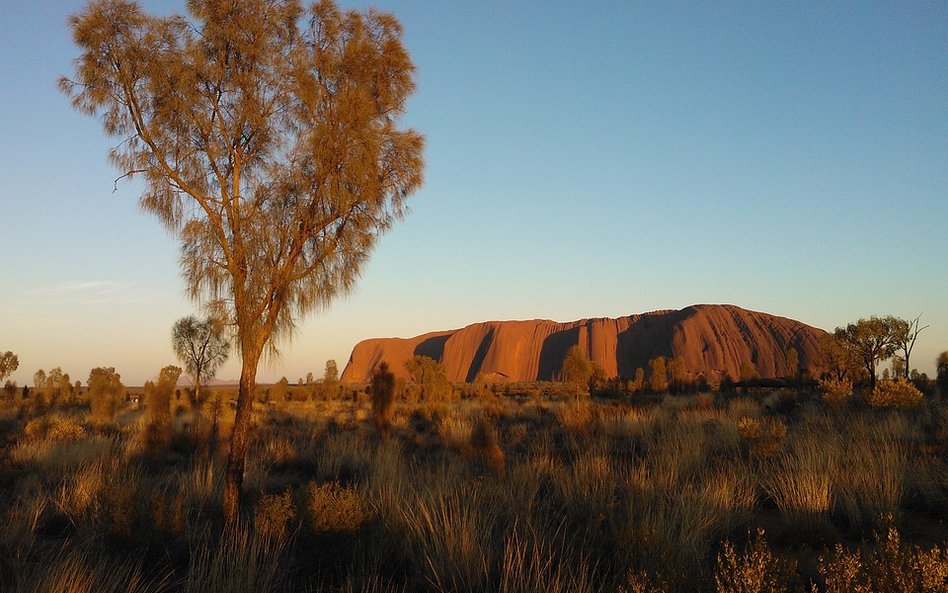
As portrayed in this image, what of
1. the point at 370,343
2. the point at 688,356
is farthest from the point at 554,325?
the point at 370,343

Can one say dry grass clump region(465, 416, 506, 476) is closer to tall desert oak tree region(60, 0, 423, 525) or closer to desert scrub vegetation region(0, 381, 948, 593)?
desert scrub vegetation region(0, 381, 948, 593)

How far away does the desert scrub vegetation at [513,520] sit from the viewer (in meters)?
4.66

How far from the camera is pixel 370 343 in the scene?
178m

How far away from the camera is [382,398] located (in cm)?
1800

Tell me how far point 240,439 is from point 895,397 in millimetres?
15878

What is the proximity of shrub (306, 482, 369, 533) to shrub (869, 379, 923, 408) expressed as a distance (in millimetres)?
14781

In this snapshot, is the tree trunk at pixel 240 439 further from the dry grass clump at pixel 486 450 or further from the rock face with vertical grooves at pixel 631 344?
the rock face with vertical grooves at pixel 631 344

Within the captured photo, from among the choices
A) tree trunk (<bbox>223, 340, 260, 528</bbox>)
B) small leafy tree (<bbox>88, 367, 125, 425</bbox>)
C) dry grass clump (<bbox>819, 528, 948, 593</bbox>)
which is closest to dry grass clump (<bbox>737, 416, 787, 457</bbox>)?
dry grass clump (<bbox>819, 528, 948, 593</bbox>)

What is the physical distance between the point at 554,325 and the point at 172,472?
132 m

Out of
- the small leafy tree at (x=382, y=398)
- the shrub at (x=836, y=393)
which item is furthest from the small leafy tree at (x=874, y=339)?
the small leafy tree at (x=382, y=398)

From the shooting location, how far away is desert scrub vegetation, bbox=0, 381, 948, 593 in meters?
4.66

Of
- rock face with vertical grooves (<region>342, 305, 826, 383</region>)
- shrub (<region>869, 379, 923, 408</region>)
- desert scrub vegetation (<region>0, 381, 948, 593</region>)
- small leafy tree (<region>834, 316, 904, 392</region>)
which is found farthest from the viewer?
rock face with vertical grooves (<region>342, 305, 826, 383</region>)

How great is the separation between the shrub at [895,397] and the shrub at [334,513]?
48.5 ft

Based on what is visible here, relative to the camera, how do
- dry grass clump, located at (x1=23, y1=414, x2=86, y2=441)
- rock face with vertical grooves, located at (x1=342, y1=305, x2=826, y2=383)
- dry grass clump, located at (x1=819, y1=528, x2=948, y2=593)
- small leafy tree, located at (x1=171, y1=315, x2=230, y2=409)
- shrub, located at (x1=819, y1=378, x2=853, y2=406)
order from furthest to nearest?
rock face with vertical grooves, located at (x1=342, y1=305, x2=826, y2=383) → small leafy tree, located at (x1=171, y1=315, x2=230, y2=409) → shrub, located at (x1=819, y1=378, x2=853, y2=406) → dry grass clump, located at (x1=23, y1=414, x2=86, y2=441) → dry grass clump, located at (x1=819, y1=528, x2=948, y2=593)
